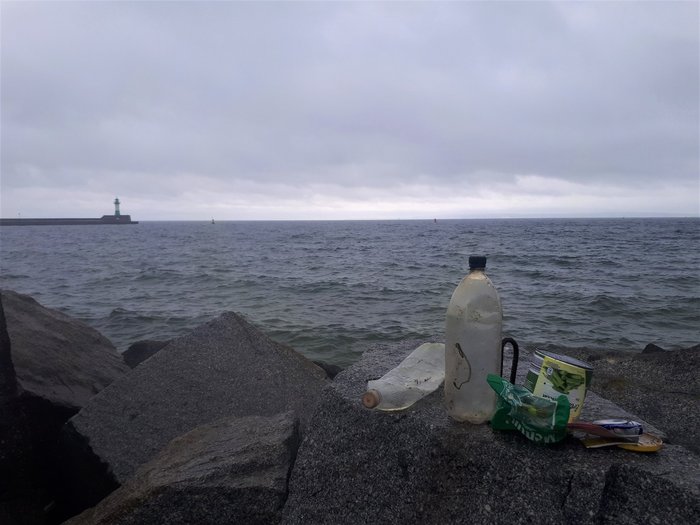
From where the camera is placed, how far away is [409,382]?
2826mm

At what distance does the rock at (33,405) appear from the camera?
372 centimetres

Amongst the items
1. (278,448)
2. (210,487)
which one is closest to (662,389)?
(278,448)

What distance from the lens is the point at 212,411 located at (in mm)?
4105

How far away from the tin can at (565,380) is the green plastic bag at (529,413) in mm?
76

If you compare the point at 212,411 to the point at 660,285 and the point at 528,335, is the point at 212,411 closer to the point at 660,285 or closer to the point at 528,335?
the point at 528,335

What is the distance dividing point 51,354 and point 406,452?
4.07 meters

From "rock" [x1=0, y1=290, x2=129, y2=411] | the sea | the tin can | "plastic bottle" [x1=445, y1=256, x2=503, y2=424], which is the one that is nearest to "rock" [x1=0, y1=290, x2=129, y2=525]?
"rock" [x1=0, y1=290, x2=129, y2=411]

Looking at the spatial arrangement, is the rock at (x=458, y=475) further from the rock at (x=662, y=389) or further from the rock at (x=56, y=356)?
the rock at (x=56, y=356)

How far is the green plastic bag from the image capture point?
2023mm

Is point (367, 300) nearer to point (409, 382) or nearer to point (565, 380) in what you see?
point (409, 382)

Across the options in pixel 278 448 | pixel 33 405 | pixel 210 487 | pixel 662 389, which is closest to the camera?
pixel 210 487

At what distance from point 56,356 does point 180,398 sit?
1.72 m

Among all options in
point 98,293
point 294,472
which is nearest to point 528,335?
point 294,472

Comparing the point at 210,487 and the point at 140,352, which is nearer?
the point at 210,487
